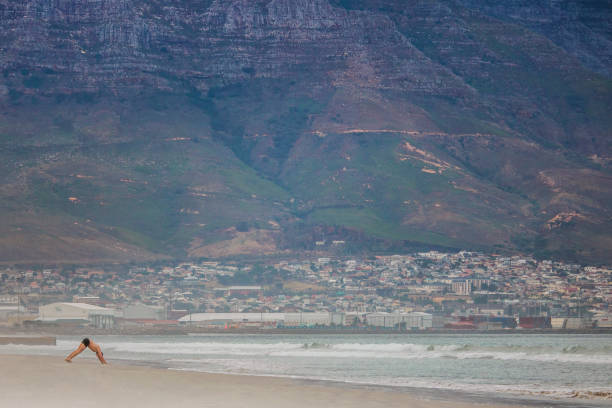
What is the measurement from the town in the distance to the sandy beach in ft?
388

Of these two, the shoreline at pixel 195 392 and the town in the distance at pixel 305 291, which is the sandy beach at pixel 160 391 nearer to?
the shoreline at pixel 195 392

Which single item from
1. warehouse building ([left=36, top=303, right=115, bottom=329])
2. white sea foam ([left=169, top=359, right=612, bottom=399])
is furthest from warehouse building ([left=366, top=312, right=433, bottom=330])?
white sea foam ([left=169, top=359, right=612, bottom=399])

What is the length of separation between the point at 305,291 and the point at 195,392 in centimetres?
14065

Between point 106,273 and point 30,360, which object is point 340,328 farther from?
point 30,360

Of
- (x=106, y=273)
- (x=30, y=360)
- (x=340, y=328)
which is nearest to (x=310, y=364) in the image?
(x=30, y=360)

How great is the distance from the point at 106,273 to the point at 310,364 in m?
114

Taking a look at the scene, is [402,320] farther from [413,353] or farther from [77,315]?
[413,353]

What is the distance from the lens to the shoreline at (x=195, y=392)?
110 ft

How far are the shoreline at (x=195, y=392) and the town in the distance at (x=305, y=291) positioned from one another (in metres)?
118

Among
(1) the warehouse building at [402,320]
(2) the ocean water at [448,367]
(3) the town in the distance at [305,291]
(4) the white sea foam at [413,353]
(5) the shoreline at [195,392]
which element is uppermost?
(3) the town in the distance at [305,291]

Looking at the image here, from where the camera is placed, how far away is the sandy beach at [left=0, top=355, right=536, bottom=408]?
3309 cm

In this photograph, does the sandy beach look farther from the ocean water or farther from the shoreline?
the ocean water

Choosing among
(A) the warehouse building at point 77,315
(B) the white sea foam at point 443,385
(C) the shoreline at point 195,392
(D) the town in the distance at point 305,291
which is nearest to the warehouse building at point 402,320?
(D) the town in the distance at point 305,291

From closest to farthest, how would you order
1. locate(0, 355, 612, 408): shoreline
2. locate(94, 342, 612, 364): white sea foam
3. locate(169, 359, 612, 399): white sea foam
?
locate(0, 355, 612, 408): shoreline → locate(169, 359, 612, 399): white sea foam → locate(94, 342, 612, 364): white sea foam
